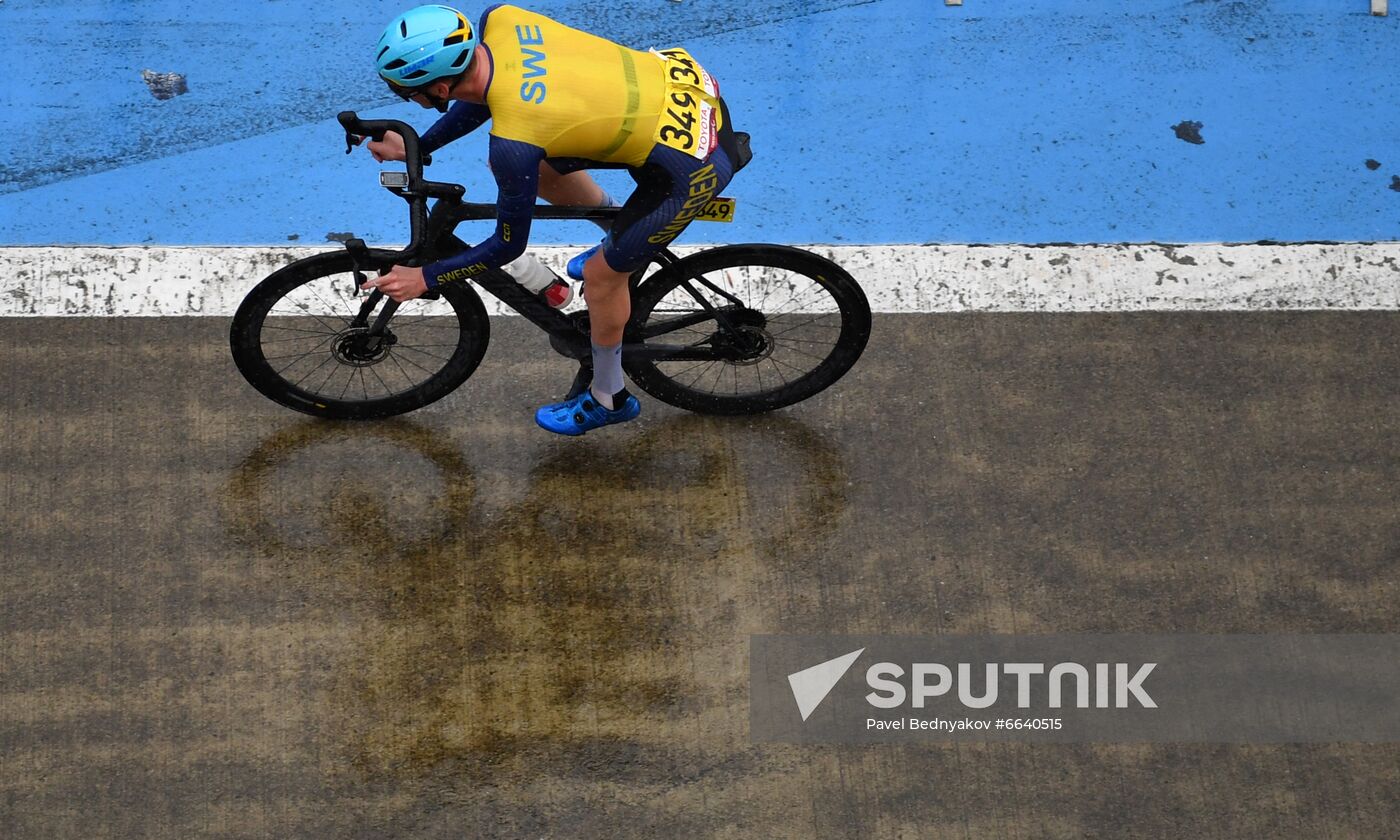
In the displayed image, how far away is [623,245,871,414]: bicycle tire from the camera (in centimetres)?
515

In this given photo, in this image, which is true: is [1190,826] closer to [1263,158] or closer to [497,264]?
[497,264]

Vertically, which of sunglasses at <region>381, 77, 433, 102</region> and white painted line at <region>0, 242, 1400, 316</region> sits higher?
sunglasses at <region>381, 77, 433, 102</region>

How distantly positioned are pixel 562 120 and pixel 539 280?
883mm

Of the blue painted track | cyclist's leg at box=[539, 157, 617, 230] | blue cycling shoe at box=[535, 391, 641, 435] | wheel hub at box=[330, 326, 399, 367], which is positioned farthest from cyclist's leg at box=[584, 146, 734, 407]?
the blue painted track

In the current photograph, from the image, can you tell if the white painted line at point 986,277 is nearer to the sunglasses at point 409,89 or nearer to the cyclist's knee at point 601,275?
the cyclist's knee at point 601,275

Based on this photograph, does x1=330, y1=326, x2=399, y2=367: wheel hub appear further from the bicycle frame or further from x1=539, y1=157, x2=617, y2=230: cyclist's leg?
x1=539, y1=157, x2=617, y2=230: cyclist's leg

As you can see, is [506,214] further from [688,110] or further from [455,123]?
[688,110]

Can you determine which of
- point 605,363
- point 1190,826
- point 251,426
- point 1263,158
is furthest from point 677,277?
point 1263,158

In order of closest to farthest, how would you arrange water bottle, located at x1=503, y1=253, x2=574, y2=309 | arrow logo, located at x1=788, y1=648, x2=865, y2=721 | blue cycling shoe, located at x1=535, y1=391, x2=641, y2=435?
arrow logo, located at x1=788, y1=648, x2=865, y2=721 → water bottle, located at x1=503, y1=253, x2=574, y2=309 → blue cycling shoe, located at x1=535, y1=391, x2=641, y2=435

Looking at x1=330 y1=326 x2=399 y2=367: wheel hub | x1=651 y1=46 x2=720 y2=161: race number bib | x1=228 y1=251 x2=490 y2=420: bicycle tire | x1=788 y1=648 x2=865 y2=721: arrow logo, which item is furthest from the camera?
x1=330 y1=326 x2=399 y2=367: wheel hub

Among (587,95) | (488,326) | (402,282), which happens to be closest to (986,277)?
(488,326)

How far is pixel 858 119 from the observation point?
688 cm

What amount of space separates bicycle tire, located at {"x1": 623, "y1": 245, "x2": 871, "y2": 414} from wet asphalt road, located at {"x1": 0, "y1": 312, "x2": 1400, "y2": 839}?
14cm

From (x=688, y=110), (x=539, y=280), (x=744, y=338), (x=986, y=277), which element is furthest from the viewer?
(x=986, y=277)
